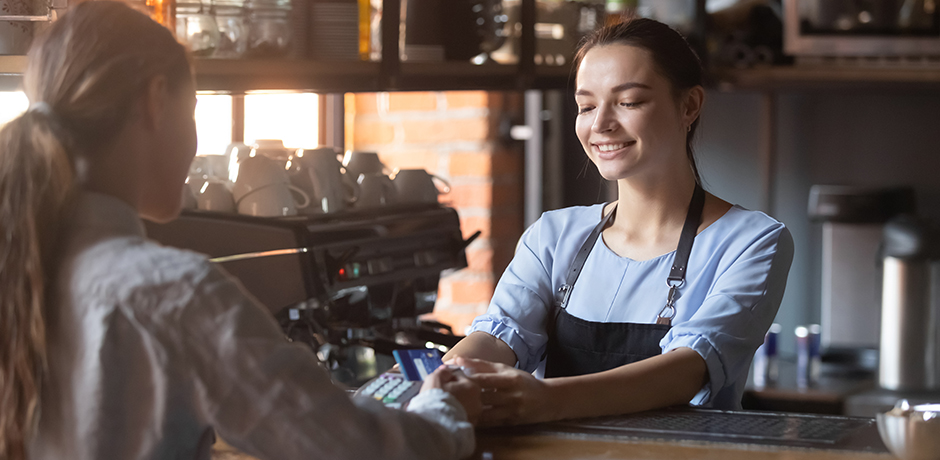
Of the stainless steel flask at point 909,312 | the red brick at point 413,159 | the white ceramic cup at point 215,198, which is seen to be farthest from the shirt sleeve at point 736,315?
the red brick at point 413,159

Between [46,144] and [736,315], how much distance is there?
2.85 ft

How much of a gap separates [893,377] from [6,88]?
2023 millimetres

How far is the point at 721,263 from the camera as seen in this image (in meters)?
1.34

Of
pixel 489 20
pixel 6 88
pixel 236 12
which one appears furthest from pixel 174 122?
pixel 489 20

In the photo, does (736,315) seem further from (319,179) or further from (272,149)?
(272,149)

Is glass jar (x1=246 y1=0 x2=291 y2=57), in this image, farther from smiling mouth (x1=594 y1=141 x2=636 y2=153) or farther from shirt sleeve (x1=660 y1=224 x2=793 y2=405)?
shirt sleeve (x1=660 y1=224 x2=793 y2=405)

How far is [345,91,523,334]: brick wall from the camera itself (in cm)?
271

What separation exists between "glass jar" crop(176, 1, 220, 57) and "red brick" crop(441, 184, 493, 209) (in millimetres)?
1397

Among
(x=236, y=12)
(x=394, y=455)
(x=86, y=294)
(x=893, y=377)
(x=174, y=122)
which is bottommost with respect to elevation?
(x=893, y=377)

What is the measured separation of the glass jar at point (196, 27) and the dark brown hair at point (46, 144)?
0.57 meters

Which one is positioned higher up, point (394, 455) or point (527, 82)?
point (527, 82)

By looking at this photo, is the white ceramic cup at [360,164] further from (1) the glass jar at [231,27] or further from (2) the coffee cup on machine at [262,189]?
(1) the glass jar at [231,27]

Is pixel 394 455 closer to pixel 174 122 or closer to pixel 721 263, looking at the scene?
pixel 174 122

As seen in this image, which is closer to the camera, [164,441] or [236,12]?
[164,441]
